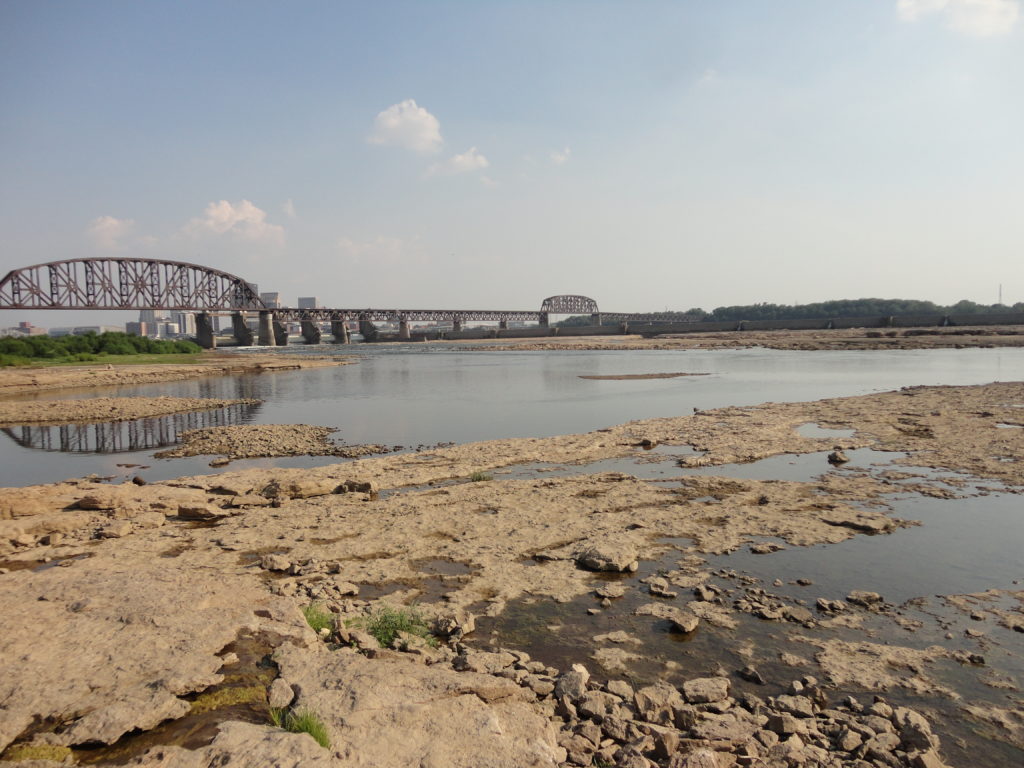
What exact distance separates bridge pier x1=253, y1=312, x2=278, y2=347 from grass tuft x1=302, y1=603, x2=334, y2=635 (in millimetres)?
153573

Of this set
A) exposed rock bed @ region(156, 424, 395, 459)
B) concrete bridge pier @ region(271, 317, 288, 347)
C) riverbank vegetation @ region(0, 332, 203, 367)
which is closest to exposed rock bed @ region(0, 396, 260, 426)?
exposed rock bed @ region(156, 424, 395, 459)

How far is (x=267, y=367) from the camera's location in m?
67.2

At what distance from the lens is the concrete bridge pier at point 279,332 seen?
153575 mm

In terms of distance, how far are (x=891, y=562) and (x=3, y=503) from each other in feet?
58.4

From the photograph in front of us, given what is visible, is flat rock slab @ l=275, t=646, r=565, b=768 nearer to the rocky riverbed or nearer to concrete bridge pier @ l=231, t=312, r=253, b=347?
the rocky riverbed

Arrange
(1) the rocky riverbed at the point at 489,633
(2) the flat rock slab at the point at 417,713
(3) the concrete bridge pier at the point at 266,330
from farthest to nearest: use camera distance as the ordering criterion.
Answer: (3) the concrete bridge pier at the point at 266,330
(1) the rocky riverbed at the point at 489,633
(2) the flat rock slab at the point at 417,713

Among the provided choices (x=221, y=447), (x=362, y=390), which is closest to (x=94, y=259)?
(x=362, y=390)

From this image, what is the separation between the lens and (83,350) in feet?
232

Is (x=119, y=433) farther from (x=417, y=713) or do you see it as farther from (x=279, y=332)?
(x=279, y=332)

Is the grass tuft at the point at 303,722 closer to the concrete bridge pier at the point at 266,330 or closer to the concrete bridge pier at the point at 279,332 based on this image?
the concrete bridge pier at the point at 266,330

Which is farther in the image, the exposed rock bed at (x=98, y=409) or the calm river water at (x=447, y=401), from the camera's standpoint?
the exposed rock bed at (x=98, y=409)

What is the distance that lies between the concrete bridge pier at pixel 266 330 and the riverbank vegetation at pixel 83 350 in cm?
6148

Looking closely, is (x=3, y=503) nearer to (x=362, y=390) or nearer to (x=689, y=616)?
(x=689, y=616)

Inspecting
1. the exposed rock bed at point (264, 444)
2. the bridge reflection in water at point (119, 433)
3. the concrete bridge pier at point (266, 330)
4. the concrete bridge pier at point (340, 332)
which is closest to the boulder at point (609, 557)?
the exposed rock bed at point (264, 444)
